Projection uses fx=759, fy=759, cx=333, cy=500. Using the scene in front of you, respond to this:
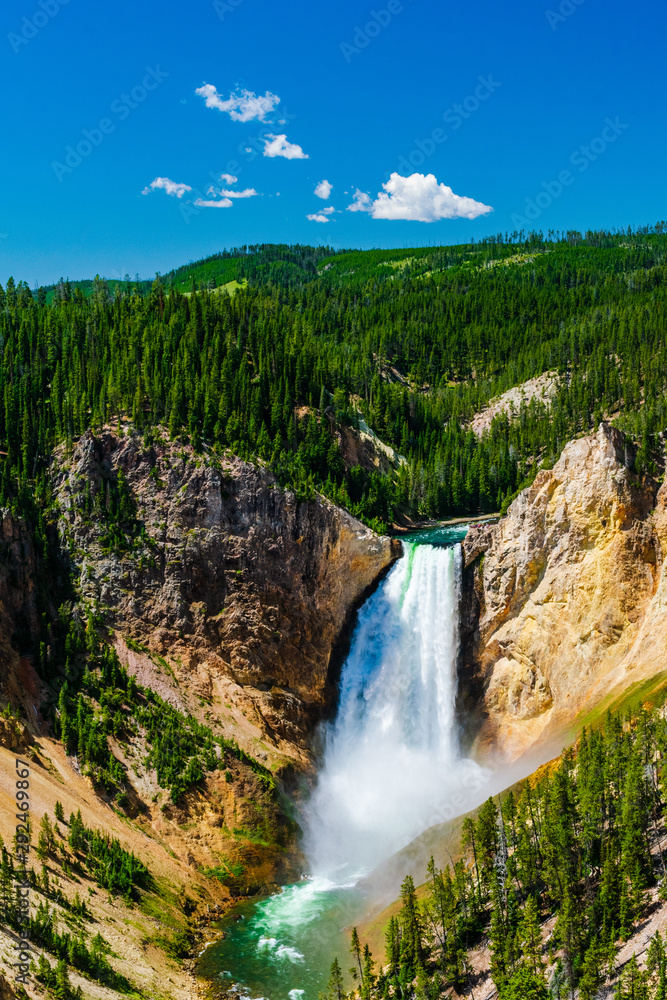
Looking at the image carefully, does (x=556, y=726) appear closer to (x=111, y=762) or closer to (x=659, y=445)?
(x=659, y=445)

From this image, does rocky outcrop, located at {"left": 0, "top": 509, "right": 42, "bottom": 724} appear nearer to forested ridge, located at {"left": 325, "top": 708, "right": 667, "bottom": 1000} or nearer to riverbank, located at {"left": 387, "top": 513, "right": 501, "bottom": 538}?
forested ridge, located at {"left": 325, "top": 708, "right": 667, "bottom": 1000}

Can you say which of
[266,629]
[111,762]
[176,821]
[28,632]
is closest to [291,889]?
[176,821]

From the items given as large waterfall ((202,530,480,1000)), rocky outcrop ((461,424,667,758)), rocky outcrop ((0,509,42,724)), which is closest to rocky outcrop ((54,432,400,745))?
large waterfall ((202,530,480,1000))

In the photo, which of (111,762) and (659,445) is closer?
(111,762)

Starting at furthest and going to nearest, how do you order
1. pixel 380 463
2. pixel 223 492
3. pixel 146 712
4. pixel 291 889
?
pixel 380 463, pixel 223 492, pixel 146 712, pixel 291 889

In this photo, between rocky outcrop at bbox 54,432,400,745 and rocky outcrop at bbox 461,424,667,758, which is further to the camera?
rocky outcrop at bbox 54,432,400,745

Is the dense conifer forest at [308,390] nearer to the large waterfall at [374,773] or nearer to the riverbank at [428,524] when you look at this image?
the riverbank at [428,524]

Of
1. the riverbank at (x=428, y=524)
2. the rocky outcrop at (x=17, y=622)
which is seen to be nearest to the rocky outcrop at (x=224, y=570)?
the rocky outcrop at (x=17, y=622)
